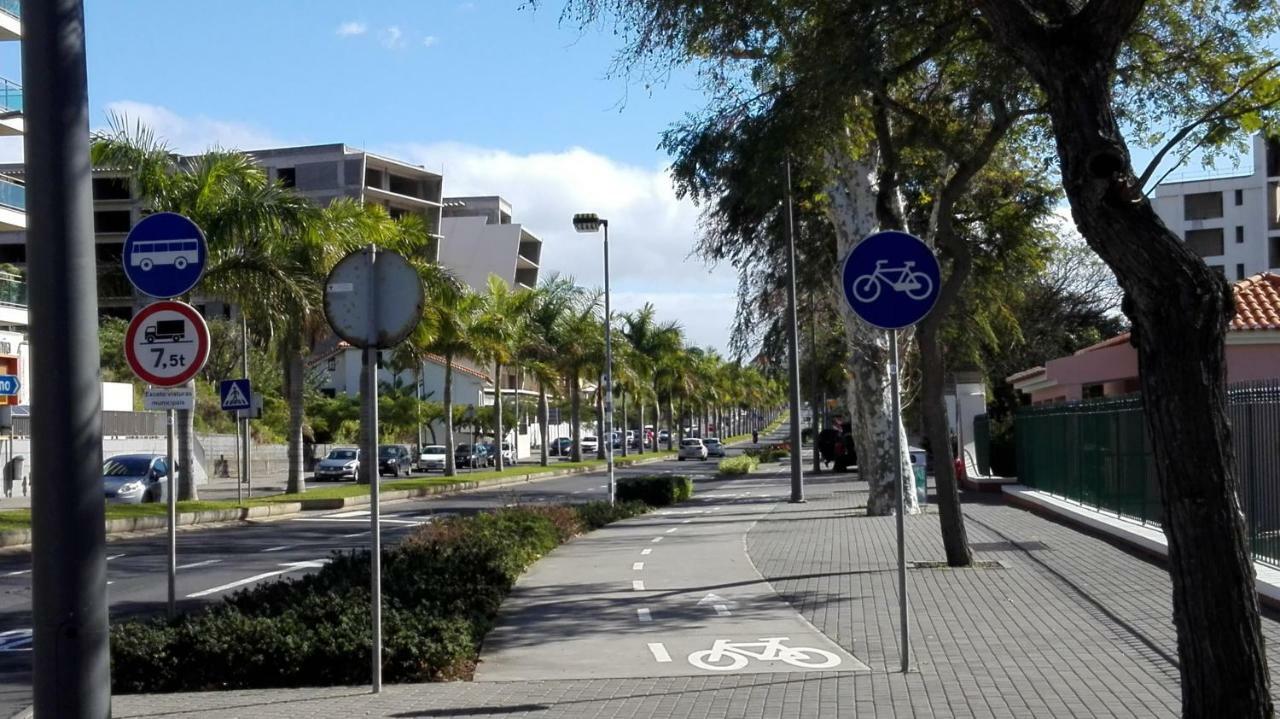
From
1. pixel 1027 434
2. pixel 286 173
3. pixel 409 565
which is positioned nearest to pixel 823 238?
pixel 1027 434

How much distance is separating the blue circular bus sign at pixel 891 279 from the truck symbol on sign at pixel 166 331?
4.80 m

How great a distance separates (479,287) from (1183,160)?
90.3 meters

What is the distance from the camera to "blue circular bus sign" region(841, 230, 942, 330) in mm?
9375

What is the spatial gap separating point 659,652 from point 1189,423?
534 cm

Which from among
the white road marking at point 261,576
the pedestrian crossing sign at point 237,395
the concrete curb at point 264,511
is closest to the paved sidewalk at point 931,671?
the white road marking at point 261,576

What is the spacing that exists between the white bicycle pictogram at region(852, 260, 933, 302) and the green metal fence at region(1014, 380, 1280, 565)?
2158mm

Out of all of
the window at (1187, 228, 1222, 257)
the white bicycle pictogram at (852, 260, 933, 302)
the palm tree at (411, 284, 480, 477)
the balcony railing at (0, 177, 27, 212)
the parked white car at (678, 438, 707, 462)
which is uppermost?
the window at (1187, 228, 1222, 257)

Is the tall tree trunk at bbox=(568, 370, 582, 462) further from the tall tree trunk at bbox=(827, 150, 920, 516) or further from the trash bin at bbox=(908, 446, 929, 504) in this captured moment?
the tall tree trunk at bbox=(827, 150, 920, 516)

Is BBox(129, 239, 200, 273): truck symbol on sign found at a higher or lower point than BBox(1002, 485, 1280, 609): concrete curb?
higher

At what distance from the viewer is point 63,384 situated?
5.50m

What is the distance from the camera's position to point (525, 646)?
10.8m

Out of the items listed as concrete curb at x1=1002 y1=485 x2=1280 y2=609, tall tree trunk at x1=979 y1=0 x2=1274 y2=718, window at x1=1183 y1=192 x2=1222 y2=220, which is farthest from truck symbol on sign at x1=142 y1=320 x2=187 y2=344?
window at x1=1183 y1=192 x2=1222 y2=220

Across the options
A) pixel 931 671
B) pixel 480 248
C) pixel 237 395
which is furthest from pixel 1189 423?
pixel 480 248

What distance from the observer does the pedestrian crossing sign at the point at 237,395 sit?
30.2 m
